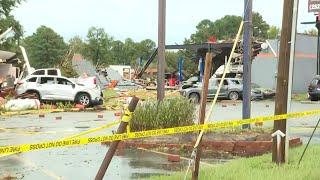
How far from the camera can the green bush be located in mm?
13062

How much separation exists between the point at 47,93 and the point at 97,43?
8301cm

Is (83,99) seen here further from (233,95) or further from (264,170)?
(264,170)

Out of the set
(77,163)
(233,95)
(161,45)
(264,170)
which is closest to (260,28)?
(233,95)

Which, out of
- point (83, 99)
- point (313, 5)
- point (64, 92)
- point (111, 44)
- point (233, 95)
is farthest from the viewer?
point (111, 44)

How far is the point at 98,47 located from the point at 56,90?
271 ft

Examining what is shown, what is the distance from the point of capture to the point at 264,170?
830cm

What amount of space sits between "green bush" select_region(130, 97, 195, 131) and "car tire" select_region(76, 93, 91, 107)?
57.0 ft

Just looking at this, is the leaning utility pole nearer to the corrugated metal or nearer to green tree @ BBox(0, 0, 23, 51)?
the corrugated metal

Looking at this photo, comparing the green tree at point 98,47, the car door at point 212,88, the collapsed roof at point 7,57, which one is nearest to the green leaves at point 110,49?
the green tree at point 98,47

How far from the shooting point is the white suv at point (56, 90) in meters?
30.3

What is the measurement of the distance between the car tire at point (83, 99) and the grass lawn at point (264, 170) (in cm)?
2171

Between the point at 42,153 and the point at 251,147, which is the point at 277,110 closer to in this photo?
the point at 251,147

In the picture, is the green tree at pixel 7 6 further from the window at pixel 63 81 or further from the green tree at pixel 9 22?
the window at pixel 63 81

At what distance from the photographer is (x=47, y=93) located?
30.4 meters
